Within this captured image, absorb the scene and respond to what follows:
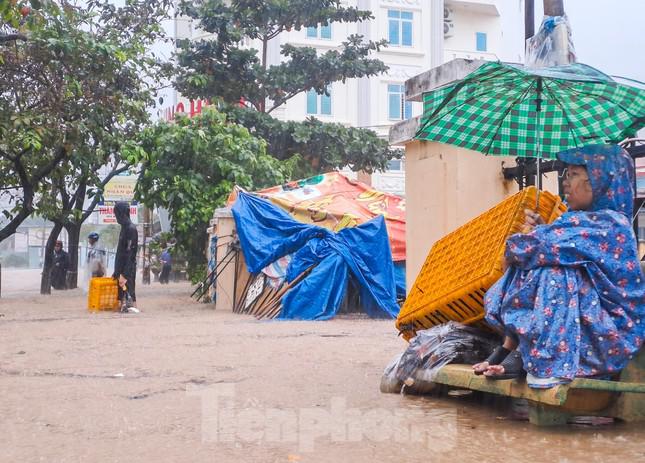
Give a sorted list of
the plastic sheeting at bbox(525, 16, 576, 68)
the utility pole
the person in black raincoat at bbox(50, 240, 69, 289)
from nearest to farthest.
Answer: the plastic sheeting at bbox(525, 16, 576, 68) → the utility pole → the person in black raincoat at bbox(50, 240, 69, 289)

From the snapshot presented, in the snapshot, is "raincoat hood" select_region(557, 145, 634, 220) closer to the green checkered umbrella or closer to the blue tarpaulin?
the green checkered umbrella

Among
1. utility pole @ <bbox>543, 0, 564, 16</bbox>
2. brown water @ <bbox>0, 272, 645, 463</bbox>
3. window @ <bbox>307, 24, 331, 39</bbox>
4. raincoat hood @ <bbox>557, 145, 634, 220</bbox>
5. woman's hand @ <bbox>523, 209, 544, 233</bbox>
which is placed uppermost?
window @ <bbox>307, 24, 331, 39</bbox>

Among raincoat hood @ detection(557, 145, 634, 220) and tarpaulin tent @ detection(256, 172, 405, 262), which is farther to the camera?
tarpaulin tent @ detection(256, 172, 405, 262)

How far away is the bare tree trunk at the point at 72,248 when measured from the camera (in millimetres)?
23267

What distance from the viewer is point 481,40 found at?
42594 millimetres

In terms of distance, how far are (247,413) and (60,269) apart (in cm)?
2107

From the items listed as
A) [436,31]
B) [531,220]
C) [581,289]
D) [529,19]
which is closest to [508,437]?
[581,289]

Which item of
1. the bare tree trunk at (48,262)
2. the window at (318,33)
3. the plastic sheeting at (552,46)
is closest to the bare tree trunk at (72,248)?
the bare tree trunk at (48,262)

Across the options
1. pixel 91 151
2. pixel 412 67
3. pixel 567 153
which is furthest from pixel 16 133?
pixel 412 67

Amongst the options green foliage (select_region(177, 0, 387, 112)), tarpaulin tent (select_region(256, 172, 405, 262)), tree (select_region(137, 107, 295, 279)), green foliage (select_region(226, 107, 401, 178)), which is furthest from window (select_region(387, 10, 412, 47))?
tarpaulin tent (select_region(256, 172, 405, 262))

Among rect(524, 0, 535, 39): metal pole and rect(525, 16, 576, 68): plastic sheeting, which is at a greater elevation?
rect(524, 0, 535, 39): metal pole

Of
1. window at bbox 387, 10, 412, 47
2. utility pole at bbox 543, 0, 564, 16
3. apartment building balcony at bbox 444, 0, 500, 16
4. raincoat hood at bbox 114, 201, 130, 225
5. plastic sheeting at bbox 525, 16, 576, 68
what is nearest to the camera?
plastic sheeting at bbox 525, 16, 576, 68

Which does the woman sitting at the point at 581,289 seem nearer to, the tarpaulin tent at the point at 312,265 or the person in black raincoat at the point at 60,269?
the tarpaulin tent at the point at 312,265

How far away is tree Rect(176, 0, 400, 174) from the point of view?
21.5 metres
